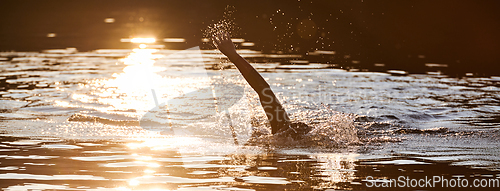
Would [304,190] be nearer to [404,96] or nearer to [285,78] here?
[404,96]

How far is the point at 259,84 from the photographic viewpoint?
7.52 metres

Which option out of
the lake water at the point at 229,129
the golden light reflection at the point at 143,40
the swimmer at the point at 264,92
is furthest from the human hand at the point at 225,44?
the golden light reflection at the point at 143,40

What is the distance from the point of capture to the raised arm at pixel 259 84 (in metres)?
7.54

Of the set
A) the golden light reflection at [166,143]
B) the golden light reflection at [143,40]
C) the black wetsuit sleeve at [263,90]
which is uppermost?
the golden light reflection at [143,40]

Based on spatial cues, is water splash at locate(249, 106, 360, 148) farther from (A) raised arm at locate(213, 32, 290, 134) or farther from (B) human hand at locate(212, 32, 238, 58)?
(B) human hand at locate(212, 32, 238, 58)

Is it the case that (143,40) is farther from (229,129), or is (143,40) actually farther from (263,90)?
(263,90)

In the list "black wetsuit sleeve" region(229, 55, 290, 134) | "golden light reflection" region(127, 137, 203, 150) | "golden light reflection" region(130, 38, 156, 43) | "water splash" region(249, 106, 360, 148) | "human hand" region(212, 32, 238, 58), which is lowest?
"golden light reflection" region(127, 137, 203, 150)

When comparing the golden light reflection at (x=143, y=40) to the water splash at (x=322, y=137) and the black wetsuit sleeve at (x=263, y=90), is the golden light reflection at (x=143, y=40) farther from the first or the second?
the black wetsuit sleeve at (x=263, y=90)

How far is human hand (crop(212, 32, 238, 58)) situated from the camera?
770 cm

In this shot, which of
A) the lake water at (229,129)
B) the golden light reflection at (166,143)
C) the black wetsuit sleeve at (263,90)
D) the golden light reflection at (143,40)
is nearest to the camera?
the lake water at (229,129)

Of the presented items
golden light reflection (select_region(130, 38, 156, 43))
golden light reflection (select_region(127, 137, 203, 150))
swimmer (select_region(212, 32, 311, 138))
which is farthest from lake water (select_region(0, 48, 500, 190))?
golden light reflection (select_region(130, 38, 156, 43))

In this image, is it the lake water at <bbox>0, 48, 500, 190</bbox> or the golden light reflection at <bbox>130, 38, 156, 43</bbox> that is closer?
the lake water at <bbox>0, 48, 500, 190</bbox>

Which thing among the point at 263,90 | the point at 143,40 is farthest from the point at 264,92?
the point at 143,40

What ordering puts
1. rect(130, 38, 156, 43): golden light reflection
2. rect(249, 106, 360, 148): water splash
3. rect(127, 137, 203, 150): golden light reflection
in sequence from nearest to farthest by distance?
rect(127, 137, 203, 150): golden light reflection → rect(249, 106, 360, 148): water splash → rect(130, 38, 156, 43): golden light reflection
